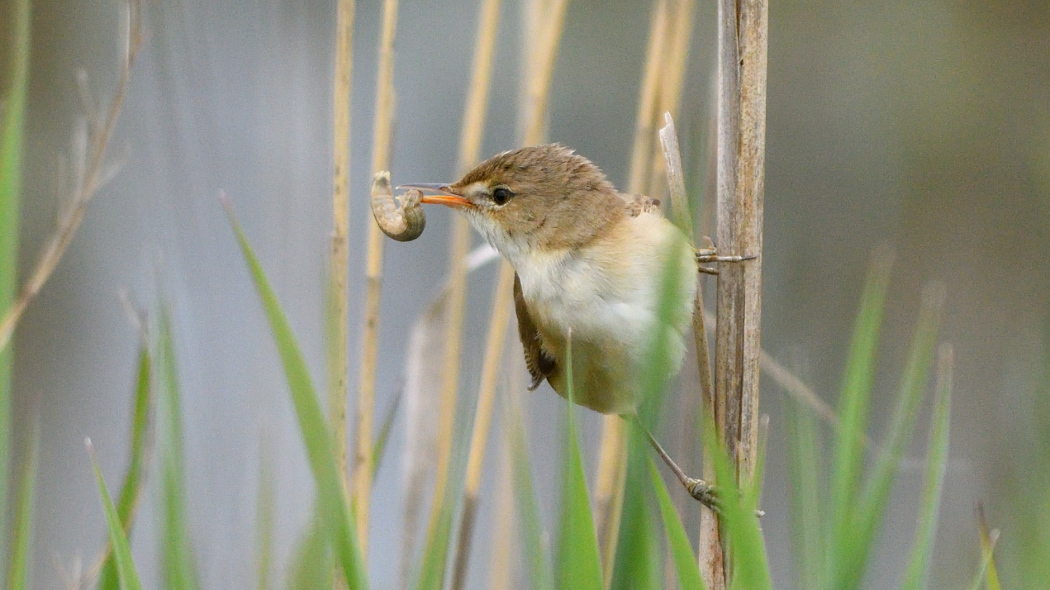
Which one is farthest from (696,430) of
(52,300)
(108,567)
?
(52,300)

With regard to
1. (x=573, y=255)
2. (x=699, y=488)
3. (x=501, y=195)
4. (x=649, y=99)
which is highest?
(x=649, y=99)

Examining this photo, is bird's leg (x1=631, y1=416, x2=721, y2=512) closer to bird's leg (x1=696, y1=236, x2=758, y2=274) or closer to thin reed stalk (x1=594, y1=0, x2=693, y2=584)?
thin reed stalk (x1=594, y1=0, x2=693, y2=584)

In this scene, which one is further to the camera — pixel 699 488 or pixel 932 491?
pixel 699 488

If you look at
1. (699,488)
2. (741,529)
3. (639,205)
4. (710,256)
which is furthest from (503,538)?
(741,529)

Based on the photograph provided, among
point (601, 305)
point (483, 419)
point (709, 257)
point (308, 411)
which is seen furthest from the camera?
point (483, 419)

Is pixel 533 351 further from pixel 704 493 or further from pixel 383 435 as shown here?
pixel 383 435

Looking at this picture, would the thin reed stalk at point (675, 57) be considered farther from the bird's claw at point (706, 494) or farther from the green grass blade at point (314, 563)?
the green grass blade at point (314, 563)
